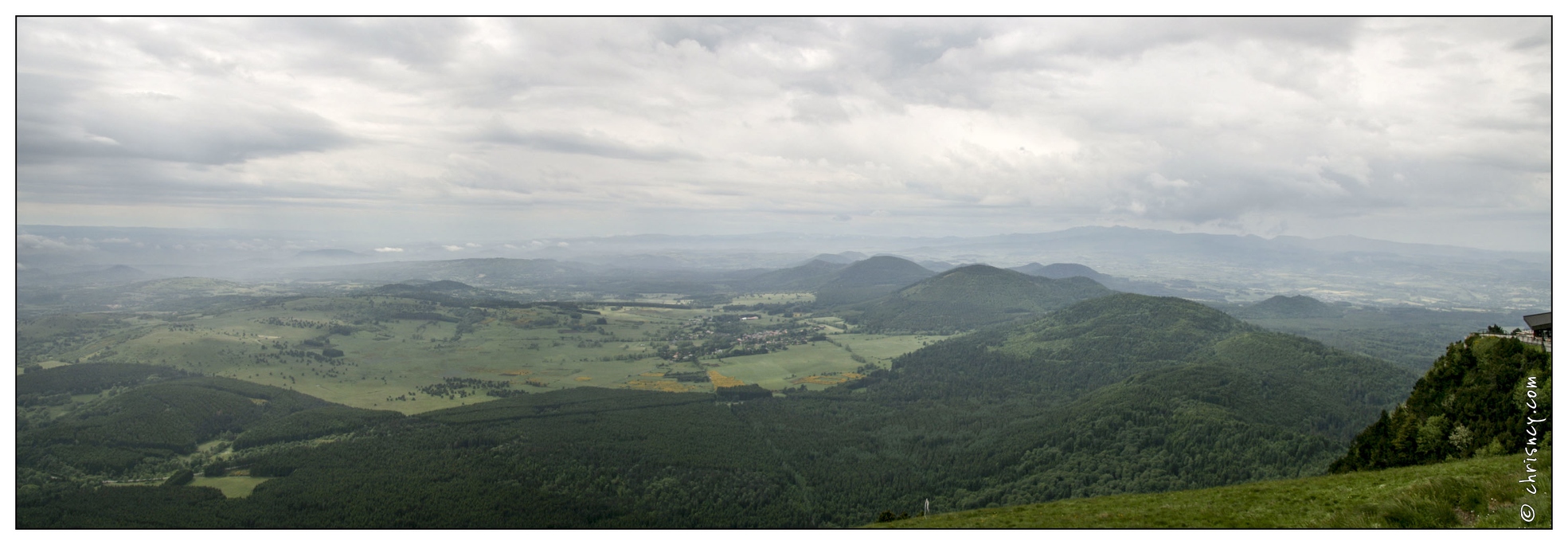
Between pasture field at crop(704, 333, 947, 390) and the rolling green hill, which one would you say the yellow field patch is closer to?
pasture field at crop(704, 333, 947, 390)

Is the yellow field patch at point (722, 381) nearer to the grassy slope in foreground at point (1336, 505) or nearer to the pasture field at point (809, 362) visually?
the pasture field at point (809, 362)

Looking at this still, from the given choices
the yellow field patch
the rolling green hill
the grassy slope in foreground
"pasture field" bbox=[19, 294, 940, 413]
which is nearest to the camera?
the grassy slope in foreground

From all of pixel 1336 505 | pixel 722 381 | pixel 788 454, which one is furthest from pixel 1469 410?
pixel 722 381

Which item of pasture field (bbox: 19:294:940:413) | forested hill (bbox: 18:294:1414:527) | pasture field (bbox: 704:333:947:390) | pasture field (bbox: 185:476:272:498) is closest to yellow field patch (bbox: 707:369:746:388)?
pasture field (bbox: 19:294:940:413)

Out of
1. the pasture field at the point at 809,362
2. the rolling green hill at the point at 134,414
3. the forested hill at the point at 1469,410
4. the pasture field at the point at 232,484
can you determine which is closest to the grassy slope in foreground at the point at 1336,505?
the forested hill at the point at 1469,410

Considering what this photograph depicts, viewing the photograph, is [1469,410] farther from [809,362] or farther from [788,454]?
[809,362]

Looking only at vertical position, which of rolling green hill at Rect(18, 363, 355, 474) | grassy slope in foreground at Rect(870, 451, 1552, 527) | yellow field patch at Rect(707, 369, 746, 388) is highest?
grassy slope in foreground at Rect(870, 451, 1552, 527)

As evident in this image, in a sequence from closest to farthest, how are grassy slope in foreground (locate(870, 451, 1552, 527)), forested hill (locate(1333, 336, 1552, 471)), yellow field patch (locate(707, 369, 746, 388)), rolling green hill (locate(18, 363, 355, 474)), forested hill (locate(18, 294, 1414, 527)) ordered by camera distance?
grassy slope in foreground (locate(870, 451, 1552, 527)) → forested hill (locate(1333, 336, 1552, 471)) → forested hill (locate(18, 294, 1414, 527)) → rolling green hill (locate(18, 363, 355, 474)) → yellow field patch (locate(707, 369, 746, 388))

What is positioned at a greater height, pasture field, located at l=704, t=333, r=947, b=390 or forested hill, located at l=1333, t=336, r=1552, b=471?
forested hill, located at l=1333, t=336, r=1552, b=471
